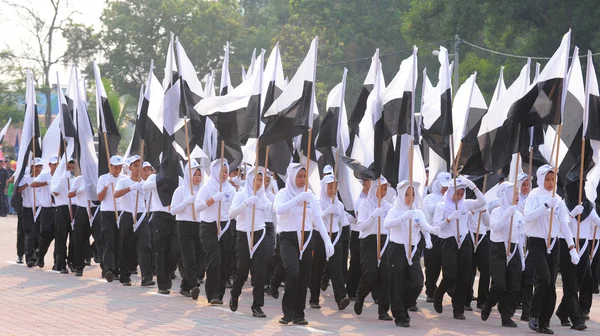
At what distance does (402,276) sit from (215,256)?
2518mm

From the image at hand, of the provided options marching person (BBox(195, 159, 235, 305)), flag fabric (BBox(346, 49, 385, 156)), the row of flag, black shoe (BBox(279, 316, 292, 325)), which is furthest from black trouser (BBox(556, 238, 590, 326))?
marching person (BBox(195, 159, 235, 305))

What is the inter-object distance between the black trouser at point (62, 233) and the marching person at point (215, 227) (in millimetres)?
3986

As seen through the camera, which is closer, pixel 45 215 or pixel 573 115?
pixel 573 115

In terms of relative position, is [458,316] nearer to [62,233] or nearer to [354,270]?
[354,270]

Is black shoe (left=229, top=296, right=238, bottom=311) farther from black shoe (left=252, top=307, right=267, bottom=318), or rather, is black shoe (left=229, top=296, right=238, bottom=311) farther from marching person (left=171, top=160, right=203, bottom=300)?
marching person (left=171, top=160, right=203, bottom=300)

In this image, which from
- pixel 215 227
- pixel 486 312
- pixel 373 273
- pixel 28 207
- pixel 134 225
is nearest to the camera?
pixel 486 312

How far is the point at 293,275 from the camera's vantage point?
12.4 m

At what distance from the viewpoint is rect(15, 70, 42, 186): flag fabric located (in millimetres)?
18517

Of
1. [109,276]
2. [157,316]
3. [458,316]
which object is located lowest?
[157,316]

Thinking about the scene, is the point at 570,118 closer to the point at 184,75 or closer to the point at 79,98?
the point at 184,75

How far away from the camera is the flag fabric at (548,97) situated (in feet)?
41.3

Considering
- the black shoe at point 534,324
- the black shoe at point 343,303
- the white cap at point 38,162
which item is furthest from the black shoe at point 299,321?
the white cap at point 38,162

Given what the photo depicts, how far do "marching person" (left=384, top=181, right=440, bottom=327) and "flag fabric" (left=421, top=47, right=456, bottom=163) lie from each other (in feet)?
3.60

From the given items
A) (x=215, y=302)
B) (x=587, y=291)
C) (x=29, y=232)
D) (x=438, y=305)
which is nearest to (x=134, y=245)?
(x=215, y=302)
